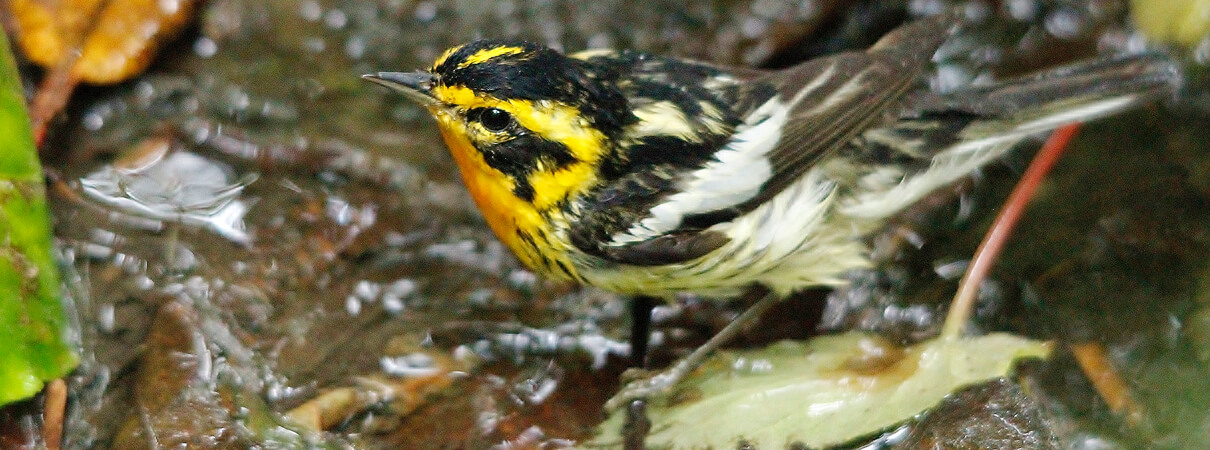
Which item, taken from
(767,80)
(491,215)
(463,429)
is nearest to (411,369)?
(463,429)

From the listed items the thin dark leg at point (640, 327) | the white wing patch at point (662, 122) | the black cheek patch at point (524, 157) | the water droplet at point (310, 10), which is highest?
the water droplet at point (310, 10)

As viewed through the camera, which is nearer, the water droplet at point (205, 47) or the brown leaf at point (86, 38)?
A: the brown leaf at point (86, 38)

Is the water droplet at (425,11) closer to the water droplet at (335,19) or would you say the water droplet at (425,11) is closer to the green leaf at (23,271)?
the water droplet at (335,19)

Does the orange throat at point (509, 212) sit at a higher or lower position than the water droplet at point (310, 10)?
lower

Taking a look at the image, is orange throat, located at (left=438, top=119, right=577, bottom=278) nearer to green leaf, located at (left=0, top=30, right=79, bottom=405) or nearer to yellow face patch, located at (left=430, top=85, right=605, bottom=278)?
yellow face patch, located at (left=430, top=85, right=605, bottom=278)

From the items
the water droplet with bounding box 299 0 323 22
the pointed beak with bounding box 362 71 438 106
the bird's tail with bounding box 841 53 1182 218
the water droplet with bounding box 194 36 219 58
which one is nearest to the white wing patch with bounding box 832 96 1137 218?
the bird's tail with bounding box 841 53 1182 218

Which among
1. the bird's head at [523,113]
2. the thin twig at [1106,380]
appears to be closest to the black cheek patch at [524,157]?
the bird's head at [523,113]
